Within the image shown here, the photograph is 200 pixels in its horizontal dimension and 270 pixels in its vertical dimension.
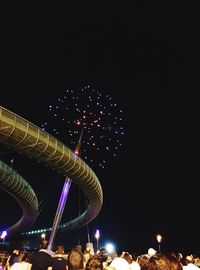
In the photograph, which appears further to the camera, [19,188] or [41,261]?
[19,188]

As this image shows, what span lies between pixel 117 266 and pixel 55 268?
1.56 meters

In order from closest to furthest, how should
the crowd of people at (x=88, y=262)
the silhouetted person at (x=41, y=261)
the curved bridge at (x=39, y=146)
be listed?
the crowd of people at (x=88, y=262), the silhouetted person at (x=41, y=261), the curved bridge at (x=39, y=146)

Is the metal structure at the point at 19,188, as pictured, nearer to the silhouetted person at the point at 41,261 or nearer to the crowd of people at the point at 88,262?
the crowd of people at the point at 88,262

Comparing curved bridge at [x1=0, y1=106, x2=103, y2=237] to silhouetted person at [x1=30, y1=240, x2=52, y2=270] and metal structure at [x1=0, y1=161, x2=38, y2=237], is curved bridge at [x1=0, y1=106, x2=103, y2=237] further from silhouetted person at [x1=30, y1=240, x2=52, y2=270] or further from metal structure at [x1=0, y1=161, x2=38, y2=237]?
silhouetted person at [x1=30, y1=240, x2=52, y2=270]

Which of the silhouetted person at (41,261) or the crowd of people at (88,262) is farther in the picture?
the silhouetted person at (41,261)

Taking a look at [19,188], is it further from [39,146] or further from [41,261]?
[41,261]

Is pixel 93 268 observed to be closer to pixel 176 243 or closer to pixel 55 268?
pixel 55 268

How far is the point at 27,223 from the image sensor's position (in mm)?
64000

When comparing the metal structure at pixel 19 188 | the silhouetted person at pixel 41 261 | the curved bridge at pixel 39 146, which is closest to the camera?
the silhouetted person at pixel 41 261

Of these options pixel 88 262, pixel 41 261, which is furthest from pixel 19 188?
pixel 88 262

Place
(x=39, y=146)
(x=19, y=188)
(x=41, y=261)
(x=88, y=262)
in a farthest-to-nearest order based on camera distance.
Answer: (x=19, y=188) → (x=39, y=146) → (x=41, y=261) → (x=88, y=262)

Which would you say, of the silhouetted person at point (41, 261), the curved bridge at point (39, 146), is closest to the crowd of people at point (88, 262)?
the silhouetted person at point (41, 261)

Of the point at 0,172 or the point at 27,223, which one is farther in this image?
the point at 27,223

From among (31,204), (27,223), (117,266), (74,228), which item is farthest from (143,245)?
(117,266)
